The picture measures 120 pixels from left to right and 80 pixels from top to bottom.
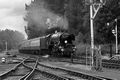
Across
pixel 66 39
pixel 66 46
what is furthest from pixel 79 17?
pixel 66 46

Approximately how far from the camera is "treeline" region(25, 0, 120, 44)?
37.2 metres

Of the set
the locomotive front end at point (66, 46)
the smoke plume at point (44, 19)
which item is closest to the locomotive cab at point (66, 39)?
the locomotive front end at point (66, 46)

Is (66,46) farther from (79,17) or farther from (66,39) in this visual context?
(79,17)

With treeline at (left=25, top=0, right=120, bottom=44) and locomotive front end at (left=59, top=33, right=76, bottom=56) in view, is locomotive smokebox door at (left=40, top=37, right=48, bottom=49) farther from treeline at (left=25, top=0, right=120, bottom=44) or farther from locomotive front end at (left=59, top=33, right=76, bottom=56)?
treeline at (left=25, top=0, right=120, bottom=44)

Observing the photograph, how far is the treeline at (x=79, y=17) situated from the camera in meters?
37.2

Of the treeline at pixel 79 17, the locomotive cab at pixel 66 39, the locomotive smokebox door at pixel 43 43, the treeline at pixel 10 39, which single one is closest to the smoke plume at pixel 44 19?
the treeline at pixel 79 17

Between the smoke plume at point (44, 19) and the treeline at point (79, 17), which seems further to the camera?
the smoke plume at point (44, 19)

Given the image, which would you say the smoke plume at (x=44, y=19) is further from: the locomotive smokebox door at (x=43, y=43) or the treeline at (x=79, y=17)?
the locomotive smokebox door at (x=43, y=43)

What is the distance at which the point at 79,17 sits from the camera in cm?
4953

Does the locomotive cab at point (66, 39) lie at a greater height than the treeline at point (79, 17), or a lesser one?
lesser

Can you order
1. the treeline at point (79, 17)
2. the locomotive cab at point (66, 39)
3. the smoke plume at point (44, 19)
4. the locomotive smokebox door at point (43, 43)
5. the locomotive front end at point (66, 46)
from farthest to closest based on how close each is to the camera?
the smoke plume at point (44, 19) → the treeline at point (79, 17) → the locomotive smokebox door at point (43, 43) → the locomotive cab at point (66, 39) → the locomotive front end at point (66, 46)

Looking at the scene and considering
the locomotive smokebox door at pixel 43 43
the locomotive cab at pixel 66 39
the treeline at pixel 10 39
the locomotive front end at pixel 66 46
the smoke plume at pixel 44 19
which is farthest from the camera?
the treeline at pixel 10 39

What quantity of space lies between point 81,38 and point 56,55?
13981mm

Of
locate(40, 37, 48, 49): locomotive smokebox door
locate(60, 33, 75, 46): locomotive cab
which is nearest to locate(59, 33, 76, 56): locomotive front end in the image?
locate(60, 33, 75, 46): locomotive cab
